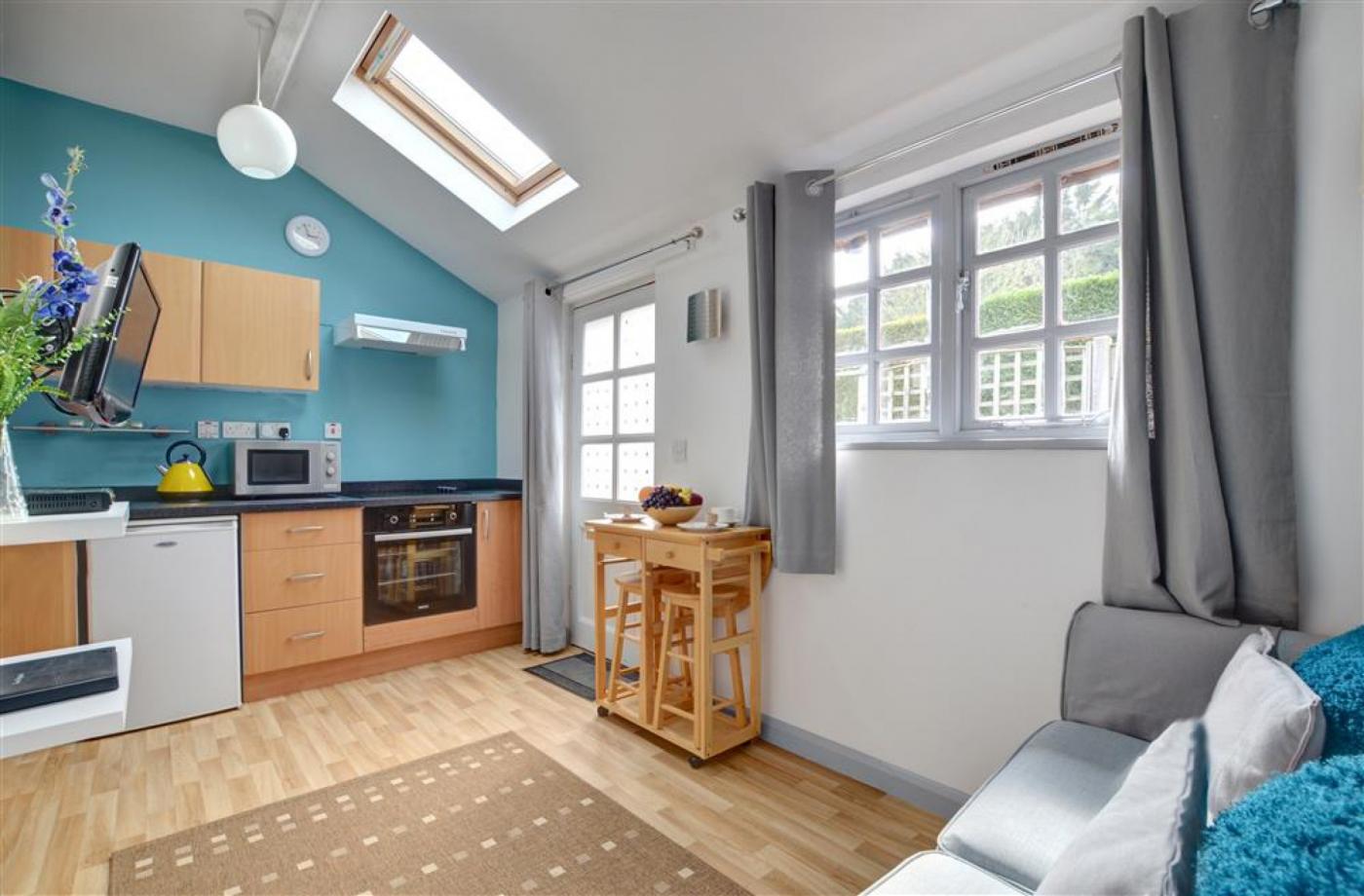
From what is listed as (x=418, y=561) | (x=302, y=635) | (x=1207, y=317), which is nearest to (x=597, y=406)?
(x=418, y=561)

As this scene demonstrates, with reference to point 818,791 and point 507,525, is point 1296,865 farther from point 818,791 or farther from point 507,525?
point 507,525

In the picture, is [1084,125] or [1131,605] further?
[1084,125]

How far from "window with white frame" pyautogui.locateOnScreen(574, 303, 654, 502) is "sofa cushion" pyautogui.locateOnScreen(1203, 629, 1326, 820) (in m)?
2.56

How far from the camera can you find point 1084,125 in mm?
1794

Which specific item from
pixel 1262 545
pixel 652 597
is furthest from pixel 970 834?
pixel 652 597

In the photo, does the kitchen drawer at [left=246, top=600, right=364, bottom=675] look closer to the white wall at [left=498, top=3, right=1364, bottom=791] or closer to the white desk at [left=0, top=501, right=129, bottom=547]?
the white wall at [left=498, top=3, right=1364, bottom=791]

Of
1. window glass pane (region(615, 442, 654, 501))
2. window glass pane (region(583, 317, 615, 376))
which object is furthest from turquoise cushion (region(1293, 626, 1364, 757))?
window glass pane (region(583, 317, 615, 376))

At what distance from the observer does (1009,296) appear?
6.53ft

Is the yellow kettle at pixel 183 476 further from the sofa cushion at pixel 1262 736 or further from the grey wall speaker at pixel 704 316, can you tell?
the sofa cushion at pixel 1262 736

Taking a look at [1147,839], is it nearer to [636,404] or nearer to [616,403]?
[636,404]

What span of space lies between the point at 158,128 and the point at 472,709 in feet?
11.0

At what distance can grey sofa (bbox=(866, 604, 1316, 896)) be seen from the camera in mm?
1050

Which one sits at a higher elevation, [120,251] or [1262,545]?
[120,251]

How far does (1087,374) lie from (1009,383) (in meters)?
0.22
